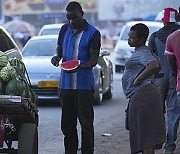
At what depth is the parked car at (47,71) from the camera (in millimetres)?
13031

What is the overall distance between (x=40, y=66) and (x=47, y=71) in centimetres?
29

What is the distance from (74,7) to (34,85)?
600cm

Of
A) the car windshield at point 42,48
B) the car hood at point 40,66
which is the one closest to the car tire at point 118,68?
the car windshield at point 42,48

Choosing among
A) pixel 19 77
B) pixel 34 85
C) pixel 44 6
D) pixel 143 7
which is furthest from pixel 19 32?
pixel 19 77

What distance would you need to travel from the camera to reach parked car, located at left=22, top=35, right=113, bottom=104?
13031 millimetres

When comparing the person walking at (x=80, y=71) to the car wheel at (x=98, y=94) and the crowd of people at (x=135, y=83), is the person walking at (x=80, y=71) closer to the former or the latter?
the crowd of people at (x=135, y=83)

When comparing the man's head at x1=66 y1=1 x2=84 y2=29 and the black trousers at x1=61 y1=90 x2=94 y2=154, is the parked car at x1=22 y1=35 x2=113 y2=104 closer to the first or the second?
the black trousers at x1=61 y1=90 x2=94 y2=154

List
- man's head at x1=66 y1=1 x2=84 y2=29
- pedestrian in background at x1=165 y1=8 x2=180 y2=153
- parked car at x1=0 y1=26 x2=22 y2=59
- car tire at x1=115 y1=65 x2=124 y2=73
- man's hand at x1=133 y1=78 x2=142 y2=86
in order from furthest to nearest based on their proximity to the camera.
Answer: car tire at x1=115 y1=65 x2=124 y2=73
parked car at x1=0 y1=26 x2=22 y2=59
pedestrian in background at x1=165 y1=8 x2=180 y2=153
man's head at x1=66 y1=1 x2=84 y2=29
man's hand at x1=133 y1=78 x2=142 y2=86

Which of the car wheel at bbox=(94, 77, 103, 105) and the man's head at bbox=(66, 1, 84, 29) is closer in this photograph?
the man's head at bbox=(66, 1, 84, 29)

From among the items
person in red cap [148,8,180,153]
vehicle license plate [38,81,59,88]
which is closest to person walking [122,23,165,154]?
person in red cap [148,8,180,153]

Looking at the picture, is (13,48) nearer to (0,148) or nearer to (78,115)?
(78,115)

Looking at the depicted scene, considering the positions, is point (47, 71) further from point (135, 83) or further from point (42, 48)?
point (135, 83)

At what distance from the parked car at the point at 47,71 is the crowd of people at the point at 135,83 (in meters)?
5.12

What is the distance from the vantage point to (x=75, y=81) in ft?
24.2
